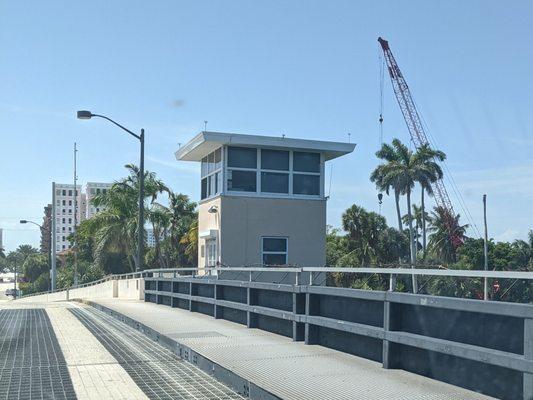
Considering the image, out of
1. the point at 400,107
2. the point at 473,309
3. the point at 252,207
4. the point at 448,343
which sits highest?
the point at 400,107

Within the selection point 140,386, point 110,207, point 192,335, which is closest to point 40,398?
point 140,386

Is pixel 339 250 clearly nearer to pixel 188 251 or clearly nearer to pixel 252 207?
pixel 188 251

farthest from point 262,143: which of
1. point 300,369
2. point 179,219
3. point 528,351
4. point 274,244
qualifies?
point 179,219

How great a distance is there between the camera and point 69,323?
51.3 ft

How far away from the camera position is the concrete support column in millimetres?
5542

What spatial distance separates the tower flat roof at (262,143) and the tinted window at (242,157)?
37 cm

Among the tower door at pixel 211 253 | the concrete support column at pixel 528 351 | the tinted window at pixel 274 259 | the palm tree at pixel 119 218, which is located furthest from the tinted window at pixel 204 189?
the concrete support column at pixel 528 351

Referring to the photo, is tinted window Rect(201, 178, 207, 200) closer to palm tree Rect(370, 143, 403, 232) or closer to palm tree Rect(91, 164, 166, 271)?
palm tree Rect(91, 164, 166, 271)

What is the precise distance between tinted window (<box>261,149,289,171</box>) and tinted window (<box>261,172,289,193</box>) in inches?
10.7

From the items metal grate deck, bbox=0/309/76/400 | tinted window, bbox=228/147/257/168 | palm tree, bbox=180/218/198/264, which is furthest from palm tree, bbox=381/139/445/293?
metal grate deck, bbox=0/309/76/400

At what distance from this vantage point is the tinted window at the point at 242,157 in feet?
80.2

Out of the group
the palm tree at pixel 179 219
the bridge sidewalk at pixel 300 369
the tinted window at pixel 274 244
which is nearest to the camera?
the bridge sidewalk at pixel 300 369

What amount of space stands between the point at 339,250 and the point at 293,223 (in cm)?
3395

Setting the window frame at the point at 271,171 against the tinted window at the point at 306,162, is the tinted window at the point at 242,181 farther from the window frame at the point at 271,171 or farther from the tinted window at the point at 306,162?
the tinted window at the point at 306,162
